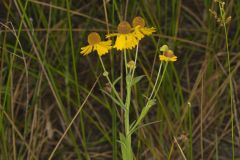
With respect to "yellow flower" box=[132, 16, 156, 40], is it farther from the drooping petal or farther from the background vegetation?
the background vegetation

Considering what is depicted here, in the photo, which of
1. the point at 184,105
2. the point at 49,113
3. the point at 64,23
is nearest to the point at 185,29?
the point at 184,105

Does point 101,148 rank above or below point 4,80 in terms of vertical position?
below

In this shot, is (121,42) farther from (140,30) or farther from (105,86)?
(105,86)

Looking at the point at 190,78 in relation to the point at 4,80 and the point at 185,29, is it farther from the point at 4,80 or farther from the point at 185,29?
the point at 4,80

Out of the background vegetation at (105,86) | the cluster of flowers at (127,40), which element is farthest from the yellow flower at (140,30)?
the background vegetation at (105,86)

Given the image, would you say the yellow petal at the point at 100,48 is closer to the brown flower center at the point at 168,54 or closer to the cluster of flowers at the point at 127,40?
the cluster of flowers at the point at 127,40

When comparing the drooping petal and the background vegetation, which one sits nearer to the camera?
the drooping petal

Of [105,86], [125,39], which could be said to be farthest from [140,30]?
[105,86]

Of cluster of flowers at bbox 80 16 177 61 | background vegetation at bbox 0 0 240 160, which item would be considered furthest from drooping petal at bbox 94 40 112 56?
background vegetation at bbox 0 0 240 160
